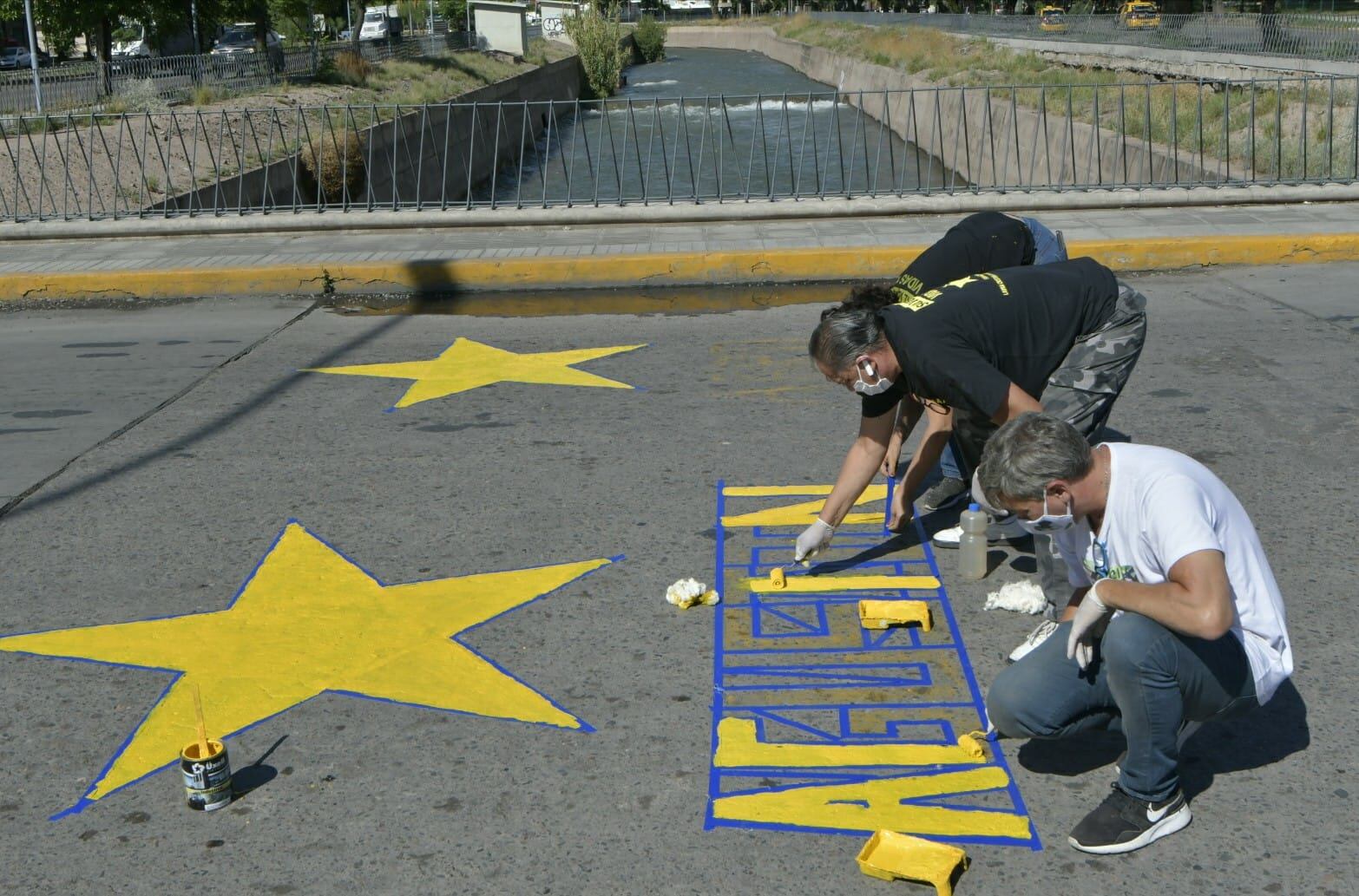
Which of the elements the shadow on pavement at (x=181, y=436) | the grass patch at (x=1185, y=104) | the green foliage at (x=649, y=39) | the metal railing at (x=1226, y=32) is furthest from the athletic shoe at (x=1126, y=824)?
the green foliage at (x=649, y=39)

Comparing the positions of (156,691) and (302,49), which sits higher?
(302,49)

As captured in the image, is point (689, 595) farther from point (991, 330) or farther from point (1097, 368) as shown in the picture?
point (1097, 368)

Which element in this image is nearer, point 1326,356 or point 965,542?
point 965,542

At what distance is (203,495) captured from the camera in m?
6.52

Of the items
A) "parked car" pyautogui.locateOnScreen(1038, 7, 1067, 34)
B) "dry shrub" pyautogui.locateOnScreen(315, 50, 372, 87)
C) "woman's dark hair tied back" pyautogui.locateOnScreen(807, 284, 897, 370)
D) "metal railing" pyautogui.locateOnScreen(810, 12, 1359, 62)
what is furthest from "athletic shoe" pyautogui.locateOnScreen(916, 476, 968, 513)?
"parked car" pyautogui.locateOnScreen(1038, 7, 1067, 34)

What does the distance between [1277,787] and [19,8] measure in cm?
4386

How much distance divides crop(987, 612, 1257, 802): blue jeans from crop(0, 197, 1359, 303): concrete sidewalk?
308 inches

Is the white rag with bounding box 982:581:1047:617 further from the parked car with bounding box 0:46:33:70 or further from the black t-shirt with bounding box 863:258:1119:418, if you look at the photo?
the parked car with bounding box 0:46:33:70

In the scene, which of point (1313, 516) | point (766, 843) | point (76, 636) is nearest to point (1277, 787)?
point (766, 843)

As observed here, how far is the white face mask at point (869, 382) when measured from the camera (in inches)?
177

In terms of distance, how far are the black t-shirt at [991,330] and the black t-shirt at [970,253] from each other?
0.85 ft

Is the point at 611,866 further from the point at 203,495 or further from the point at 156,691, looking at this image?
the point at 203,495

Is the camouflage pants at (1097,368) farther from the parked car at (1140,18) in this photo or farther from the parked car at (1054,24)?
the parked car at (1054,24)

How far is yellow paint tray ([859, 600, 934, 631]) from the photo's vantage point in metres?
4.82
